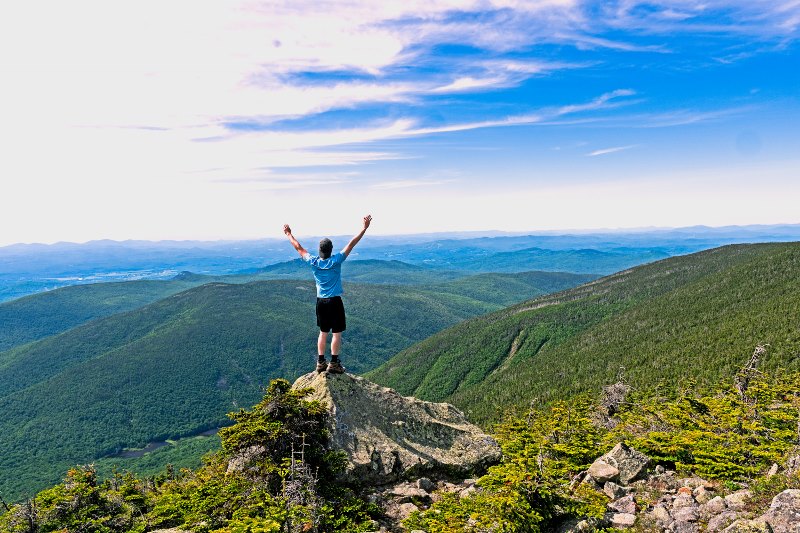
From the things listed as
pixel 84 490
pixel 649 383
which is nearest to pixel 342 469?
pixel 84 490

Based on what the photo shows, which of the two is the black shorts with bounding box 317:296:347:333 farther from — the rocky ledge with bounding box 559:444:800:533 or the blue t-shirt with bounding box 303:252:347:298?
the rocky ledge with bounding box 559:444:800:533

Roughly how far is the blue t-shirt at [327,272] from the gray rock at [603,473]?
12.3 metres

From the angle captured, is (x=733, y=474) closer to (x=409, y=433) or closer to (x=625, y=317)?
(x=409, y=433)

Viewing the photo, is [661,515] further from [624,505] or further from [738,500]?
[738,500]

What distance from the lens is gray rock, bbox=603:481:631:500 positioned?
14578 millimetres

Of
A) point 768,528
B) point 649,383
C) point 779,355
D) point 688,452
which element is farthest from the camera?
point 649,383

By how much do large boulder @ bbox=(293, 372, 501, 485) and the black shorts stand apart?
131 inches

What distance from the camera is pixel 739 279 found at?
563 feet

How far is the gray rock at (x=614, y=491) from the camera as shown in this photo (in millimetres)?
14578

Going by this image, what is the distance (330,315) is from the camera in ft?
55.8

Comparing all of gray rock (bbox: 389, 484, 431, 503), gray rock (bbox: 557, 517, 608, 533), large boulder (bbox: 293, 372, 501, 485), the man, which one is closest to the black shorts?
the man

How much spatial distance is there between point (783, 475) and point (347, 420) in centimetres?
1539

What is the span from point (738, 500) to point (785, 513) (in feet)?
7.53

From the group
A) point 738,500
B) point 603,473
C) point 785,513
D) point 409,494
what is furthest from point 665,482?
point 409,494
